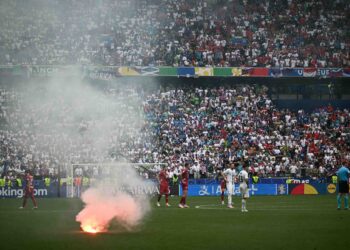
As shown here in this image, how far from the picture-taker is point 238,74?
57062 millimetres

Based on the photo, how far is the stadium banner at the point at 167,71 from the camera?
55.2 m

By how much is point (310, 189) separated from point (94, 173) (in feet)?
50.9

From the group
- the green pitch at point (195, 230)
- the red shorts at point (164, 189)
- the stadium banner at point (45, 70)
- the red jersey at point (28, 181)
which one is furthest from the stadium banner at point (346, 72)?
the red jersey at point (28, 181)

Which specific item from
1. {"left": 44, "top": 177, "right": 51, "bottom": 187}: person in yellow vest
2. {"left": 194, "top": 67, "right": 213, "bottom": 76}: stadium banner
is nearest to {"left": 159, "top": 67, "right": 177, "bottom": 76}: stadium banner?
{"left": 194, "top": 67, "right": 213, "bottom": 76}: stadium banner

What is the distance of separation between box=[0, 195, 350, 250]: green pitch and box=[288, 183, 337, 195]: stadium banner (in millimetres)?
15924

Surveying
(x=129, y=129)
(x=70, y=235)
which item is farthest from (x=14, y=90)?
(x=70, y=235)

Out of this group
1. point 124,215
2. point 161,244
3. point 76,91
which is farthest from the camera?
point 76,91

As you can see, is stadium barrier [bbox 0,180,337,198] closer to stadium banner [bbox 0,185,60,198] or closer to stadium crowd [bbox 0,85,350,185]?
stadium banner [bbox 0,185,60,198]

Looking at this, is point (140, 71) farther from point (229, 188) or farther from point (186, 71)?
point (229, 188)

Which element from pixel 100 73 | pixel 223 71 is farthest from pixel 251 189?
pixel 100 73

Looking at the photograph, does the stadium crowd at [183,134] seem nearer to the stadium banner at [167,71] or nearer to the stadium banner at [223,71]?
the stadium banner at [223,71]

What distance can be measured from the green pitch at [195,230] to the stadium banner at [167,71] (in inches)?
891

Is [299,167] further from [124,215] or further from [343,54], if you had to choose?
[124,215]

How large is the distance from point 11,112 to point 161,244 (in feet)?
63.6
